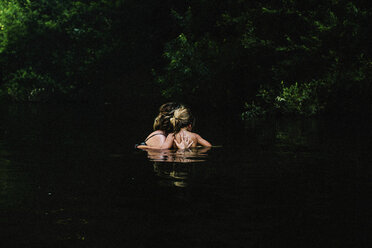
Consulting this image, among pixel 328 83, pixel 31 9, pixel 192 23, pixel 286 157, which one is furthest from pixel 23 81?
pixel 286 157

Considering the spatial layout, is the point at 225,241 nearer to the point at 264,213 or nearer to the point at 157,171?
the point at 264,213

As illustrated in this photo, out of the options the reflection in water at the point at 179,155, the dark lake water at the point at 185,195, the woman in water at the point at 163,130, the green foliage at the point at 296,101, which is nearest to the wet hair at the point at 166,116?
the woman in water at the point at 163,130

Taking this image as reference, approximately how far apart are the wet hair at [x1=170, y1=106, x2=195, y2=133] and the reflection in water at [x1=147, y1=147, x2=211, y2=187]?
591mm

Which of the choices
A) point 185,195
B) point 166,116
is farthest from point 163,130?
point 185,195

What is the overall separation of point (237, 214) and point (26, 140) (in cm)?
995

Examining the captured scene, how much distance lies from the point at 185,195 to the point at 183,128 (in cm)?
479

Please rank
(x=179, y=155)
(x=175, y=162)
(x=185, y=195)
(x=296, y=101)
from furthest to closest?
(x=296, y=101)
(x=179, y=155)
(x=175, y=162)
(x=185, y=195)

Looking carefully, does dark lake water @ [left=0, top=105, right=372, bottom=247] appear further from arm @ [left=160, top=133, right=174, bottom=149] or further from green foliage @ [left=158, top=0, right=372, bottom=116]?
green foliage @ [left=158, top=0, right=372, bottom=116]

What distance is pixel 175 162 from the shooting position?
1132cm

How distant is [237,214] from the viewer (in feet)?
22.7

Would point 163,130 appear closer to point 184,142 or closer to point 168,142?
point 168,142

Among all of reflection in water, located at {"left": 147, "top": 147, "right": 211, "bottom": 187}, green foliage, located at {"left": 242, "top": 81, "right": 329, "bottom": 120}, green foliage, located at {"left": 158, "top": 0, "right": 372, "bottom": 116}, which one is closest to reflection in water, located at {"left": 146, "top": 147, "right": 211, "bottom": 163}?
reflection in water, located at {"left": 147, "top": 147, "right": 211, "bottom": 187}

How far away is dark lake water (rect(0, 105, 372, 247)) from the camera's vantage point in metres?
5.98

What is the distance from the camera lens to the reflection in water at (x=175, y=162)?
930 centimetres
